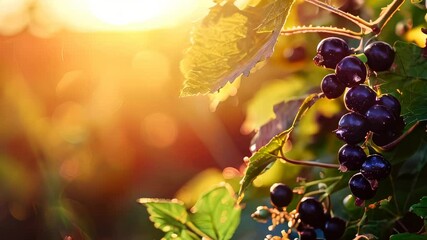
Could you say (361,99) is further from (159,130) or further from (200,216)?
(159,130)

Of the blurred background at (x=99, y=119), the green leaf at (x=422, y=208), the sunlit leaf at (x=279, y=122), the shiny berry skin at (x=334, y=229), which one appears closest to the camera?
the green leaf at (x=422, y=208)

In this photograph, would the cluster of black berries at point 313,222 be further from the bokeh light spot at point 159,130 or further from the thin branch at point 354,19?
the bokeh light spot at point 159,130

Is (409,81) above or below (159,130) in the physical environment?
below

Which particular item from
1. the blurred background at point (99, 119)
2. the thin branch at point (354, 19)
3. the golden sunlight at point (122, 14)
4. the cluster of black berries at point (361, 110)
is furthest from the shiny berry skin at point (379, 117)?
the golden sunlight at point (122, 14)

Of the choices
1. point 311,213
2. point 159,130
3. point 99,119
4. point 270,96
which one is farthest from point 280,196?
point 159,130

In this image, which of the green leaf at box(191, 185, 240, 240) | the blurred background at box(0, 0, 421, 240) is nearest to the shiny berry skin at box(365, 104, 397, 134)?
the green leaf at box(191, 185, 240, 240)

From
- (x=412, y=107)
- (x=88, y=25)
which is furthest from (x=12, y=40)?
(x=412, y=107)

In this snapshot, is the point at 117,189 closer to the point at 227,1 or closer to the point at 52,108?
the point at 52,108
